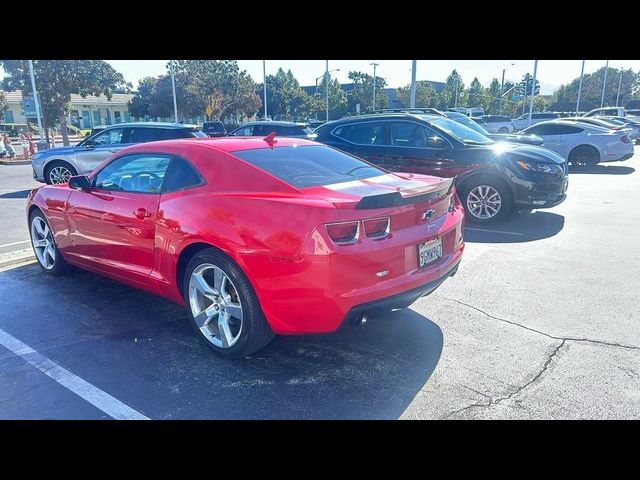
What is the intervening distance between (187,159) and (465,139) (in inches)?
208

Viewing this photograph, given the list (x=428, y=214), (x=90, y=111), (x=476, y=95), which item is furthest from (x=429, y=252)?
(x=476, y=95)

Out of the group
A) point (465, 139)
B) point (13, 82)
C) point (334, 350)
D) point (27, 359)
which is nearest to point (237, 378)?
point (334, 350)

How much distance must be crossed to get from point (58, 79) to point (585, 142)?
25160 millimetres

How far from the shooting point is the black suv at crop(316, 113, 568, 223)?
731 cm

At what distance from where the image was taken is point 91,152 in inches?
424

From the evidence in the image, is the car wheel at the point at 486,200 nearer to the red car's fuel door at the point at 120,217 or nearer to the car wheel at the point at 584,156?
the red car's fuel door at the point at 120,217

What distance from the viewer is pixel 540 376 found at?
10.5 feet

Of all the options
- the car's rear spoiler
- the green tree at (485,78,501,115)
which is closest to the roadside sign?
the car's rear spoiler

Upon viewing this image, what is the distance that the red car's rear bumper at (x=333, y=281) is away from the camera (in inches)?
116

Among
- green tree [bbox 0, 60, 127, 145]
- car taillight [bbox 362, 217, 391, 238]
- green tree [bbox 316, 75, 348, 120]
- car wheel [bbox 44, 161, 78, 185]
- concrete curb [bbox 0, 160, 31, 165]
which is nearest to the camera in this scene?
car taillight [bbox 362, 217, 391, 238]

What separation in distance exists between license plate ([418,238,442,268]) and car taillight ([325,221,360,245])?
1.82 ft

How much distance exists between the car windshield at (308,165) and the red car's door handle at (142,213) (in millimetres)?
890

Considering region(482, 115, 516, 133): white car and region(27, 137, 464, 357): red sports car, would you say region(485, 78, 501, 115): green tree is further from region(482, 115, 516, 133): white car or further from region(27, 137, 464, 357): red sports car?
region(27, 137, 464, 357): red sports car
